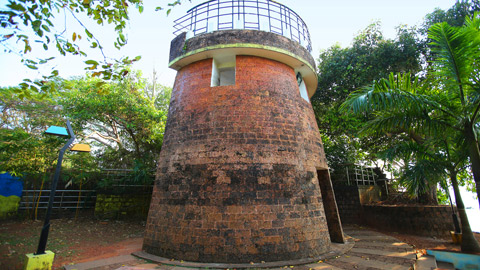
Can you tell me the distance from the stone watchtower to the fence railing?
748cm

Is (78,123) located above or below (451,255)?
above

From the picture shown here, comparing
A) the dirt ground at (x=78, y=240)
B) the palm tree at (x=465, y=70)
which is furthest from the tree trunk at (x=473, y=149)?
the dirt ground at (x=78, y=240)

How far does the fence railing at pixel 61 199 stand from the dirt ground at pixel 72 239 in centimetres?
94

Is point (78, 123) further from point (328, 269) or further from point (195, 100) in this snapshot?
point (328, 269)

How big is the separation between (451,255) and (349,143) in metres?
7.79

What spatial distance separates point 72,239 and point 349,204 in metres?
11.7

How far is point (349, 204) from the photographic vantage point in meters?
12.0

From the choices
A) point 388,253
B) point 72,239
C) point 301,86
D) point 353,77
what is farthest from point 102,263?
point 353,77

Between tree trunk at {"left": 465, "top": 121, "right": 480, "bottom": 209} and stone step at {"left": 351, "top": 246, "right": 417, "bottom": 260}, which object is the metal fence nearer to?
stone step at {"left": 351, "top": 246, "right": 417, "bottom": 260}

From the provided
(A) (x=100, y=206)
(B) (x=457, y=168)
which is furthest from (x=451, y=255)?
(A) (x=100, y=206)

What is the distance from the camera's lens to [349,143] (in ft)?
44.5

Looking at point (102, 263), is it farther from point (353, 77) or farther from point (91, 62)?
point (353, 77)

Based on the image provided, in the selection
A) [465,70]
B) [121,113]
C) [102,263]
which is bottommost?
[102,263]

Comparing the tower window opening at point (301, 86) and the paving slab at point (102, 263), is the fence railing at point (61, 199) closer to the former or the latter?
the paving slab at point (102, 263)
